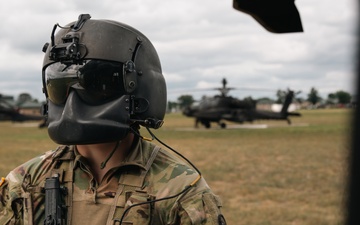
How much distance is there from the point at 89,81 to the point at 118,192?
1.35 feet

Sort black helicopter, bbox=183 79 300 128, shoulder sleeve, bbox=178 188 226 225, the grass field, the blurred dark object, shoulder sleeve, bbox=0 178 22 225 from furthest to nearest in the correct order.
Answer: black helicopter, bbox=183 79 300 128 → the grass field → shoulder sleeve, bbox=0 178 22 225 → shoulder sleeve, bbox=178 188 226 225 → the blurred dark object

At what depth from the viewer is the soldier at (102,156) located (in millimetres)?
1686

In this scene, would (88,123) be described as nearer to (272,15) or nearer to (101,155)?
(101,155)

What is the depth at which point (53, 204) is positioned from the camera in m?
1.71

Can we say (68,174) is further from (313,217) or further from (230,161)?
(230,161)

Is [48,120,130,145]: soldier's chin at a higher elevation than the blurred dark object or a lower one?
lower

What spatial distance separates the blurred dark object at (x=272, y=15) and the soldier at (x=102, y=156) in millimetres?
1077

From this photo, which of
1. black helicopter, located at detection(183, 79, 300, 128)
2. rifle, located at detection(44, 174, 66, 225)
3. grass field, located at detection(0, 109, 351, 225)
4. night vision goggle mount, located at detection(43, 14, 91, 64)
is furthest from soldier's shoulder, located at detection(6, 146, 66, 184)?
black helicopter, located at detection(183, 79, 300, 128)

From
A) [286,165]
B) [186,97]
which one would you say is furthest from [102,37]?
[186,97]

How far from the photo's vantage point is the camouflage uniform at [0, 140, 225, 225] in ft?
5.51

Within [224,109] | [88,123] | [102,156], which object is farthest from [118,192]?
[224,109]

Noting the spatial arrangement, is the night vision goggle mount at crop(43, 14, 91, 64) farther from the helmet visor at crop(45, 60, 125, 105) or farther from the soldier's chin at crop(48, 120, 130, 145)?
the soldier's chin at crop(48, 120, 130, 145)

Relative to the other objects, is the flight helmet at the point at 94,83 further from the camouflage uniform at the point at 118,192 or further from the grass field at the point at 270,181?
the grass field at the point at 270,181

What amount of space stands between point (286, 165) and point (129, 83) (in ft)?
32.7
